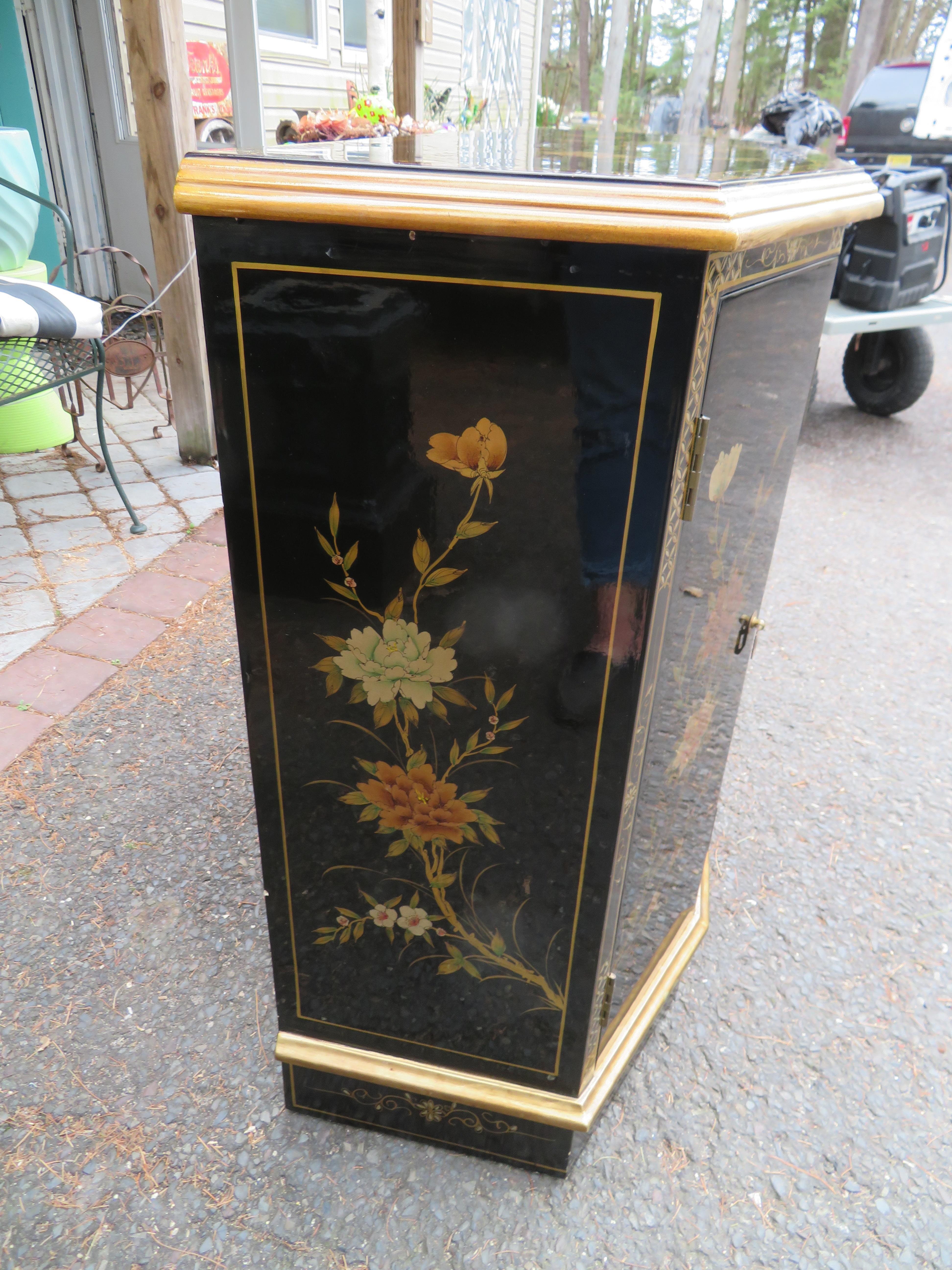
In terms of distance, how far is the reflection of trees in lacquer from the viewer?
1036 mm

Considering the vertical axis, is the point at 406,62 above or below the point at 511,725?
above

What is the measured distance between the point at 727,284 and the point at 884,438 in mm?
5187

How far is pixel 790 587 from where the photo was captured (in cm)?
365

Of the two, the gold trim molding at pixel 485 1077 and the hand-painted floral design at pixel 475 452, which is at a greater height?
the hand-painted floral design at pixel 475 452

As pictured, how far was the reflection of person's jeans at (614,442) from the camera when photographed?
0.86m

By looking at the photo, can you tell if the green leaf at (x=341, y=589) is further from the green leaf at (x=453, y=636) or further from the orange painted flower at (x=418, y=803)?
the orange painted flower at (x=418, y=803)

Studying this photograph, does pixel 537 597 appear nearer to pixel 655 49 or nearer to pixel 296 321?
pixel 296 321

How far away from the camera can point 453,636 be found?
1.08m

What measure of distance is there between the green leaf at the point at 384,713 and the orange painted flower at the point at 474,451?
332 millimetres

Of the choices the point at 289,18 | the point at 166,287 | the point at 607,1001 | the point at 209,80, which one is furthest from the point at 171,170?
the point at 289,18

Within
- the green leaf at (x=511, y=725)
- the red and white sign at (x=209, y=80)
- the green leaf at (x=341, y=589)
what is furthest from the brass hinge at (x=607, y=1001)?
the red and white sign at (x=209, y=80)

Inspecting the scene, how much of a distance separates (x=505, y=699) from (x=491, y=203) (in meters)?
0.56

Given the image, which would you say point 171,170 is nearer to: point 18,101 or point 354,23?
point 18,101

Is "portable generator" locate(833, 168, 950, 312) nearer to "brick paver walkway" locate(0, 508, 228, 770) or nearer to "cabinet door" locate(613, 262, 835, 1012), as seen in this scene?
"brick paver walkway" locate(0, 508, 228, 770)
